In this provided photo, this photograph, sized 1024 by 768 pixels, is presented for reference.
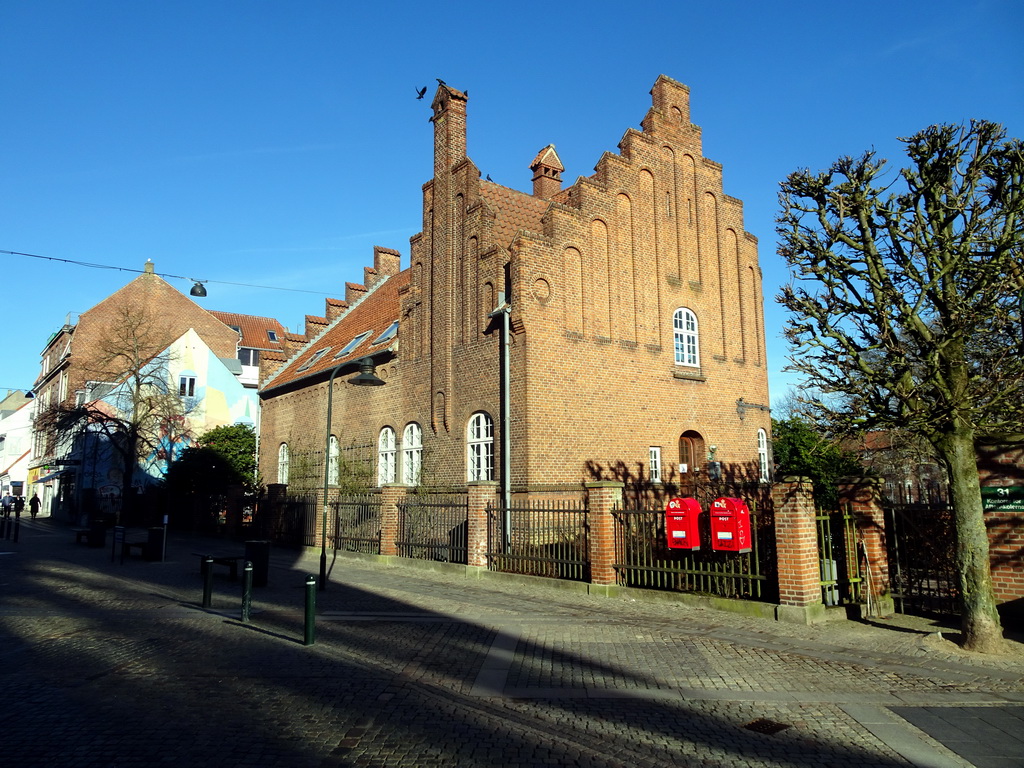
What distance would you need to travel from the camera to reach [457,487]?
1867 cm

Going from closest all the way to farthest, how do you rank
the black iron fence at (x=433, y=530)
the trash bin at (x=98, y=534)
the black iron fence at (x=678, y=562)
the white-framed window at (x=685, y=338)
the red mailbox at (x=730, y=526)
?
1. the red mailbox at (x=730, y=526)
2. the black iron fence at (x=678, y=562)
3. the black iron fence at (x=433, y=530)
4. the white-framed window at (x=685, y=338)
5. the trash bin at (x=98, y=534)

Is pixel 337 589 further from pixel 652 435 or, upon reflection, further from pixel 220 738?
pixel 652 435

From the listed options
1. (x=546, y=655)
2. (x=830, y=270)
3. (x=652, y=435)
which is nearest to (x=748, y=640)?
(x=546, y=655)

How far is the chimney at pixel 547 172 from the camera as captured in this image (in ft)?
82.1

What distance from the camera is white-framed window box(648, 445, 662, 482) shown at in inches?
822

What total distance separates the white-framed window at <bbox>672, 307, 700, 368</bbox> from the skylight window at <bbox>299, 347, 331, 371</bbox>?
572 inches

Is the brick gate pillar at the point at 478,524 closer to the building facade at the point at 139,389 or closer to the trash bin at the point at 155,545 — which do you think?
the trash bin at the point at 155,545

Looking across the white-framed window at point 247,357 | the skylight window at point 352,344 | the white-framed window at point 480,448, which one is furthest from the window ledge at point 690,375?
the white-framed window at point 247,357

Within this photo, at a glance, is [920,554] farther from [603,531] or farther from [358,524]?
[358,524]

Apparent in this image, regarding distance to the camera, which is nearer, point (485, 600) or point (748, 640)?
point (748, 640)

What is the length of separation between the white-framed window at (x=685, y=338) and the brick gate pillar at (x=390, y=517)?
917 centimetres

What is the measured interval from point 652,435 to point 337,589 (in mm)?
10222

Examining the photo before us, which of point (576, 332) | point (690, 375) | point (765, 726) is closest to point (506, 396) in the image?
point (576, 332)

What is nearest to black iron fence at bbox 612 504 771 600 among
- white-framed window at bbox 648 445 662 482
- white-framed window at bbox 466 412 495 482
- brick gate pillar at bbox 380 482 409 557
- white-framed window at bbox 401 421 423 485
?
white-framed window at bbox 466 412 495 482
